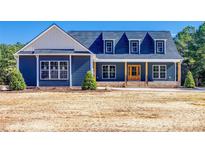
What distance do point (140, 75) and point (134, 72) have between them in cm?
50

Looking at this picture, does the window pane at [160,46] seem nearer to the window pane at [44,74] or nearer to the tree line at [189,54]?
the tree line at [189,54]

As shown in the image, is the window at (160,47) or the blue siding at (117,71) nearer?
the blue siding at (117,71)

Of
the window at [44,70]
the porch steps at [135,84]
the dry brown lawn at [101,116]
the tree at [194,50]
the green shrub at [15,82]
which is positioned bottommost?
the dry brown lawn at [101,116]

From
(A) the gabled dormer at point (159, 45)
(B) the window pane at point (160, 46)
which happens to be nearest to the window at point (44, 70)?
(A) the gabled dormer at point (159, 45)

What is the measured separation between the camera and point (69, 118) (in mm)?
10320

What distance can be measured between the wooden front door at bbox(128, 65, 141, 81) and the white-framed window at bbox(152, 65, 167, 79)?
111cm

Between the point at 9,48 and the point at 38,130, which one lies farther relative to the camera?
the point at 9,48

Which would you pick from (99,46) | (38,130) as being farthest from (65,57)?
(38,130)

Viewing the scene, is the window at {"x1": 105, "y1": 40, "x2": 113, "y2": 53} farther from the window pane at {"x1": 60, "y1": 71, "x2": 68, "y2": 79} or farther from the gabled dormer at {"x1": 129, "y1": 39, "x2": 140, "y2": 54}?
the window pane at {"x1": 60, "y1": 71, "x2": 68, "y2": 79}

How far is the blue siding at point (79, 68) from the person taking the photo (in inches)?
899

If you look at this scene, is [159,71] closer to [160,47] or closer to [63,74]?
[160,47]

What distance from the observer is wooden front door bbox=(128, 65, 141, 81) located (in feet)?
85.7
